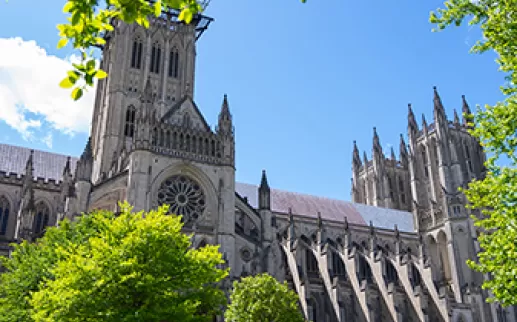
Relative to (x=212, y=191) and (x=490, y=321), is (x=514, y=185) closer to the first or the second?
(x=212, y=191)

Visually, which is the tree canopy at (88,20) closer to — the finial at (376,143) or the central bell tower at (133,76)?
the central bell tower at (133,76)

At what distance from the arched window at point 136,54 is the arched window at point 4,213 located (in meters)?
18.7

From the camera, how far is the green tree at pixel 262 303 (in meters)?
25.9

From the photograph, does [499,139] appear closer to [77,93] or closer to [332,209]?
[77,93]

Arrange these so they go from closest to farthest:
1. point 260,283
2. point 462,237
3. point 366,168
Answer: point 260,283 < point 462,237 < point 366,168

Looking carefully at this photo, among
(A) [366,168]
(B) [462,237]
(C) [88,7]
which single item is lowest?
(C) [88,7]

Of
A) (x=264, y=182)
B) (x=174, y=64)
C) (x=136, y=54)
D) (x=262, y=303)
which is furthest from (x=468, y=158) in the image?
(x=262, y=303)

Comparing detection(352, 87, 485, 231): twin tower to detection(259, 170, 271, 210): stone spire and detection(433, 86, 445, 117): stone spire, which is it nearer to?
detection(433, 86, 445, 117): stone spire

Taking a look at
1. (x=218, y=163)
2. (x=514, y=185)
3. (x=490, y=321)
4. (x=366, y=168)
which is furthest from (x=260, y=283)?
(x=366, y=168)

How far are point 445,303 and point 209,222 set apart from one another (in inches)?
882

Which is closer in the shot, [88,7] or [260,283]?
[88,7]

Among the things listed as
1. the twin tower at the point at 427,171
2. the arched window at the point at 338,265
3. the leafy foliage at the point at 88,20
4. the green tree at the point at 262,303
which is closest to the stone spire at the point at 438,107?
the twin tower at the point at 427,171

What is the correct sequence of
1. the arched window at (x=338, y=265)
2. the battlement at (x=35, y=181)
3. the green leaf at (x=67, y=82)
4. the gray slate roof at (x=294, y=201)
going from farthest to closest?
the arched window at (x=338, y=265)
the gray slate roof at (x=294, y=201)
the battlement at (x=35, y=181)
the green leaf at (x=67, y=82)

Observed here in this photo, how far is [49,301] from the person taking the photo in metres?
18.8
